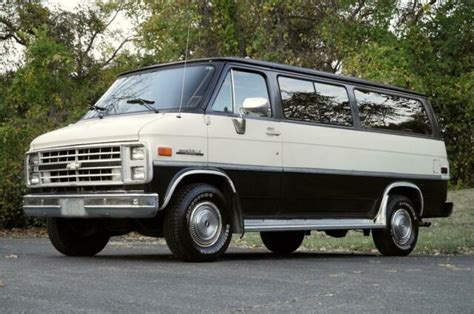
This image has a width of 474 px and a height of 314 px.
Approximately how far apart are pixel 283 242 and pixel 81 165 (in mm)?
4050

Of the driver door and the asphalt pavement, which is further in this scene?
the driver door

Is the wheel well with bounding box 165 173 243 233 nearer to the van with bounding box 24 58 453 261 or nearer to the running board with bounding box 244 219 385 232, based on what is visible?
the van with bounding box 24 58 453 261

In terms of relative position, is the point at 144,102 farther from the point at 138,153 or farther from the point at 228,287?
the point at 228,287

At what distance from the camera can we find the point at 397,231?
1123 centimetres

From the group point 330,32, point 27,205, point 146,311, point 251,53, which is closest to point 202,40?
point 251,53

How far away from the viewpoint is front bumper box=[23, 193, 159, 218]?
7961mm

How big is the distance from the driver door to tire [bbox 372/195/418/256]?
7.65ft

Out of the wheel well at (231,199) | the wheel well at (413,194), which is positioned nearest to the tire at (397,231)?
the wheel well at (413,194)

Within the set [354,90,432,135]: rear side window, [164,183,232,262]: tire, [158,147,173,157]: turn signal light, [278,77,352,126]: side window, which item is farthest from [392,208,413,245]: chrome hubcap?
[158,147,173,157]: turn signal light

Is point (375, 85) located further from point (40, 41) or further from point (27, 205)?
point (40, 41)

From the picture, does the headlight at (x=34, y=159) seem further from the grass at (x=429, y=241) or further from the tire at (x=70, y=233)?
the grass at (x=429, y=241)

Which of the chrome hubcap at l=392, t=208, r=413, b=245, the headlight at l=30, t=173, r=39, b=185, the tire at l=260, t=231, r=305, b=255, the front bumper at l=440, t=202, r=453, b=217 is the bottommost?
the tire at l=260, t=231, r=305, b=255

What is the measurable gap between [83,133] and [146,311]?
156 inches

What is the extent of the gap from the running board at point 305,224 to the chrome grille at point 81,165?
1652 millimetres
